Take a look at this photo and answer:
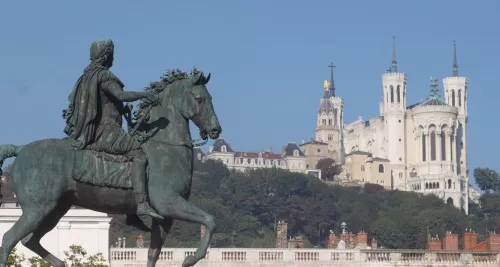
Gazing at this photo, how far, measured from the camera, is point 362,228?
604 ft

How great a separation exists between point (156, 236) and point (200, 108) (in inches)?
52.4

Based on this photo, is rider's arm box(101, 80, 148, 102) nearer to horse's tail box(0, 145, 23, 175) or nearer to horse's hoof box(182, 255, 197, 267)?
horse's tail box(0, 145, 23, 175)

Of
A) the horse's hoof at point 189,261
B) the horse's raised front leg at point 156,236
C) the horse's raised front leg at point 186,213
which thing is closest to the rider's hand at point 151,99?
the horse's raised front leg at point 186,213

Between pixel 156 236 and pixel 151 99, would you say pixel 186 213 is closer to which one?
pixel 156 236

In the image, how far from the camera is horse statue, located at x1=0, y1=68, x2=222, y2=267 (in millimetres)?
14156

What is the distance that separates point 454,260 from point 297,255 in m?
5.45

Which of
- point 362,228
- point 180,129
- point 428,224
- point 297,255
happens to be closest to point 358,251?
point 297,255

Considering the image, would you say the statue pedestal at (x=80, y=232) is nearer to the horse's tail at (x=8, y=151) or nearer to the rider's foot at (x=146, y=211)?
the horse's tail at (x=8, y=151)

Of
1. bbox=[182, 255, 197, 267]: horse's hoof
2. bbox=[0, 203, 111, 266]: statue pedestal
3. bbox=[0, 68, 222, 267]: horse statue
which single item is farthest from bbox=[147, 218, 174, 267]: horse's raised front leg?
bbox=[0, 203, 111, 266]: statue pedestal

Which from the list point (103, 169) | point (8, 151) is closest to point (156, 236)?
point (103, 169)

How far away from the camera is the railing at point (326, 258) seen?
50438 mm

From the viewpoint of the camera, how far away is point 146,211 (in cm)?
1409

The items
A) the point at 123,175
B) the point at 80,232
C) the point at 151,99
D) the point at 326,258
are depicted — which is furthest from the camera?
the point at 326,258

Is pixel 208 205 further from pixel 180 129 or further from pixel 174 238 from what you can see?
pixel 180 129
